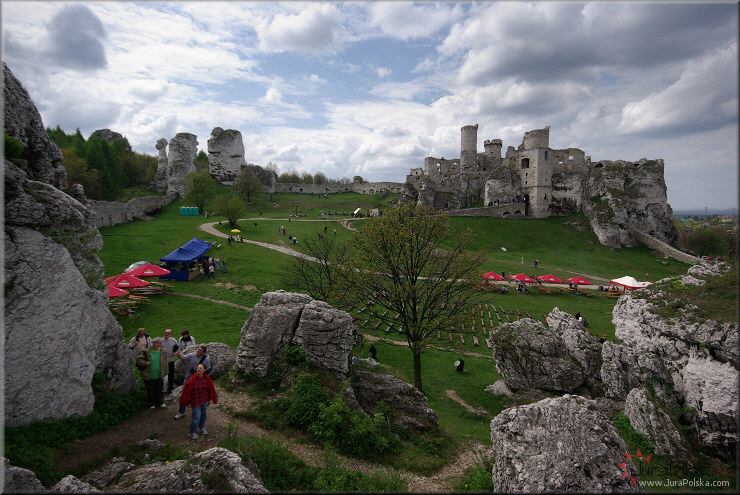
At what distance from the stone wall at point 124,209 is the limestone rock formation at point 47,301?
103ft

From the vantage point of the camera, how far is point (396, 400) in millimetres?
11758

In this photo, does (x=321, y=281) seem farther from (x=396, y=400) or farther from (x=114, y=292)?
(x=114, y=292)

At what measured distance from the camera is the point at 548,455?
7188mm

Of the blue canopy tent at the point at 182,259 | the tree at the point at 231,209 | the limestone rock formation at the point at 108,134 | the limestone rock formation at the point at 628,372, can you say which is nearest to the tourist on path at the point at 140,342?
the blue canopy tent at the point at 182,259

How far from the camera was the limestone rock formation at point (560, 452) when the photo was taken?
263 inches

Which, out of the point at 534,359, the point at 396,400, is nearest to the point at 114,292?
the point at 396,400

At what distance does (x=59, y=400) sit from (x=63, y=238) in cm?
403

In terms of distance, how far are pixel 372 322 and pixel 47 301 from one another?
18.4m

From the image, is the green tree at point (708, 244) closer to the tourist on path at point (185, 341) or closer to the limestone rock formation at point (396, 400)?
the limestone rock formation at point (396, 400)

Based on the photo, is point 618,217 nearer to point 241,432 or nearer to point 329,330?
point 329,330

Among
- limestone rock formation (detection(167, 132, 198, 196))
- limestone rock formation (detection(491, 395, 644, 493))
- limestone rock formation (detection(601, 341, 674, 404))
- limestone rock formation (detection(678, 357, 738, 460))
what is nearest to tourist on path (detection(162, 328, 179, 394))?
limestone rock formation (detection(491, 395, 644, 493))

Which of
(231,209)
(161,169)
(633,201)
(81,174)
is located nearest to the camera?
(231,209)

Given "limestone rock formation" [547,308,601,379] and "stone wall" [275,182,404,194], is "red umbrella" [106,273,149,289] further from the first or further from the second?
"stone wall" [275,182,404,194]

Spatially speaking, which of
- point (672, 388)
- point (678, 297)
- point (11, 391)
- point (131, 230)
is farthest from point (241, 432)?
point (131, 230)
